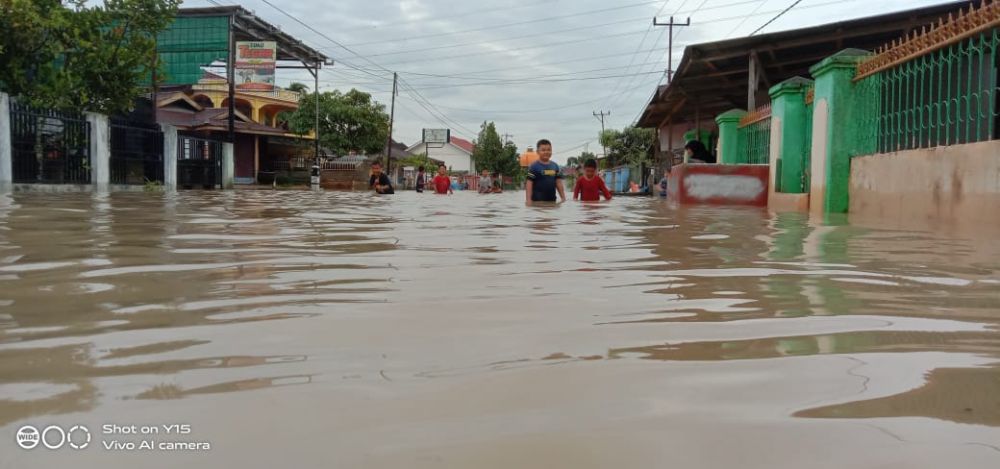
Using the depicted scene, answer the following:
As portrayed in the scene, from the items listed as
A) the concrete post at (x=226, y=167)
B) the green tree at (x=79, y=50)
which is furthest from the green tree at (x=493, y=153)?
the green tree at (x=79, y=50)

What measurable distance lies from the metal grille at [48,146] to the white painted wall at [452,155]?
6127 centimetres

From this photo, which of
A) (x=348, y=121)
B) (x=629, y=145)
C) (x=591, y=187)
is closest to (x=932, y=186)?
(x=591, y=187)

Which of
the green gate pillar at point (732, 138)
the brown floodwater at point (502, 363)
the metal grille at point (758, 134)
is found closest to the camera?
the brown floodwater at point (502, 363)

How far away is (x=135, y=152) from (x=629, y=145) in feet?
110

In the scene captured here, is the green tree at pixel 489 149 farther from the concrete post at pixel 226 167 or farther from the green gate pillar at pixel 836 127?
the green gate pillar at pixel 836 127

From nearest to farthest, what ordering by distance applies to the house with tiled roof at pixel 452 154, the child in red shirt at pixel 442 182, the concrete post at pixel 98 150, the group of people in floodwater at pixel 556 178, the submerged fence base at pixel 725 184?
the group of people in floodwater at pixel 556 178 < the submerged fence base at pixel 725 184 < the concrete post at pixel 98 150 < the child in red shirt at pixel 442 182 < the house with tiled roof at pixel 452 154

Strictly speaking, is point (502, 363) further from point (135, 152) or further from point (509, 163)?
point (509, 163)

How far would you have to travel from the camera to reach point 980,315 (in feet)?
6.93

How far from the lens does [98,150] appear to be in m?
16.7

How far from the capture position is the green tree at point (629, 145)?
44.1 m

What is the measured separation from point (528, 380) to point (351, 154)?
135ft

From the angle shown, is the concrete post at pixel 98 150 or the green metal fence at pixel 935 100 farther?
the concrete post at pixel 98 150

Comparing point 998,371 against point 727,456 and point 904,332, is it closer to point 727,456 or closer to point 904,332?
point 904,332

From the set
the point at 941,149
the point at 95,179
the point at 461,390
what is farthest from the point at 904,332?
the point at 95,179
